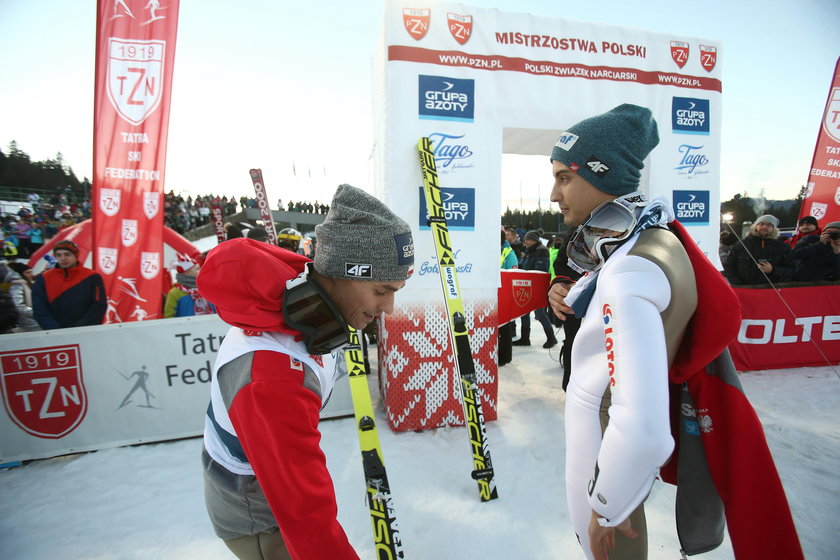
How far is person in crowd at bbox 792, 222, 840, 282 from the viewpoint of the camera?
17.3 feet

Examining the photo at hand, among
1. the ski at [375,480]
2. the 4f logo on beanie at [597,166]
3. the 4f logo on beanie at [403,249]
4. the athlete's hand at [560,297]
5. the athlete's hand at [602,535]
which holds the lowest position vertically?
the ski at [375,480]

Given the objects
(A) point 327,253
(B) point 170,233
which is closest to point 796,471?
(A) point 327,253

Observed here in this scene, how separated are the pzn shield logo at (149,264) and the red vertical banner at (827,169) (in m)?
11.7

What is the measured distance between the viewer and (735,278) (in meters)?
5.34

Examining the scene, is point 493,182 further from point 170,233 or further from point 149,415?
point 170,233

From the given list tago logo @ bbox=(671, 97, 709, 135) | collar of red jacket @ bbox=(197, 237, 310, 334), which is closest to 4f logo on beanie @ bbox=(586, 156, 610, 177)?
collar of red jacket @ bbox=(197, 237, 310, 334)

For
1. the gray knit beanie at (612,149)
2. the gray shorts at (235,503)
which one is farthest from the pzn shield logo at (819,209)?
the gray shorts at (235,503)

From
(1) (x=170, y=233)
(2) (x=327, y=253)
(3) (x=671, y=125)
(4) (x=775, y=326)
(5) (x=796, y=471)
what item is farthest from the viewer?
(1) (x=170, y=233)

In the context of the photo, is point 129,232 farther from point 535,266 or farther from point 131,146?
point 535,266

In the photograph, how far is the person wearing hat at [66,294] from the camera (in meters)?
3.73

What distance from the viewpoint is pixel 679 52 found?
12.4 feet

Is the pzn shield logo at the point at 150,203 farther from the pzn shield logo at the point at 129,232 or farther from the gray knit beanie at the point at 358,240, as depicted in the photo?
the gray knit beanie at the point at 358,240

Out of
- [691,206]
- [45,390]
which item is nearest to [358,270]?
[45,390]

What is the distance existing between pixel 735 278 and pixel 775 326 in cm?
74
